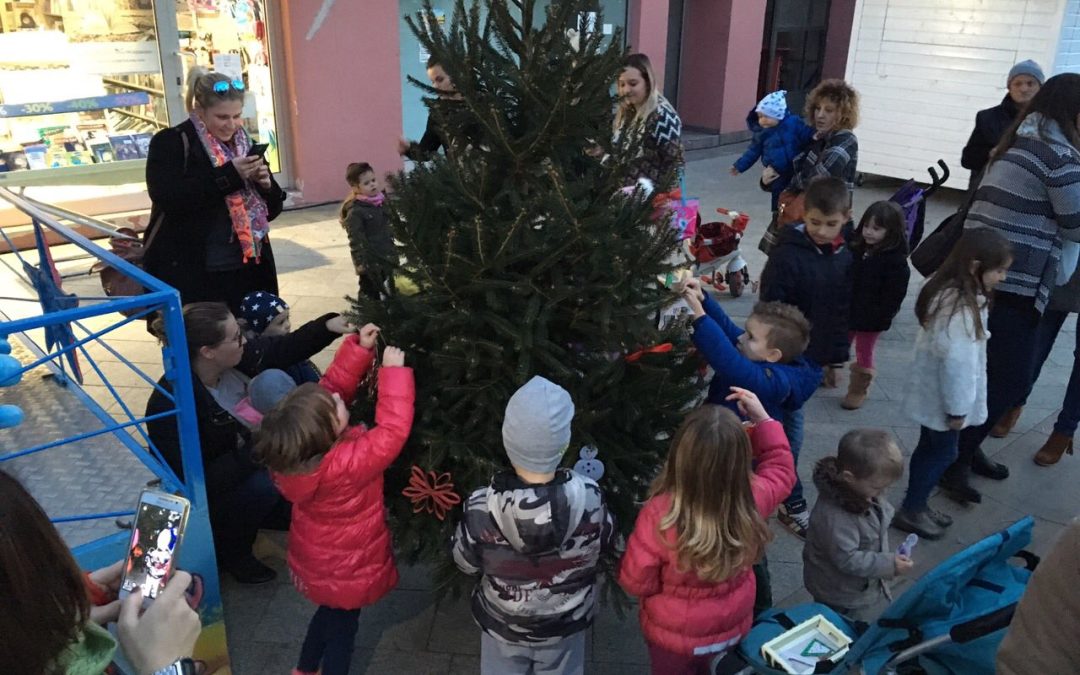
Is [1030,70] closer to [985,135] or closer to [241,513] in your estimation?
[985,135]

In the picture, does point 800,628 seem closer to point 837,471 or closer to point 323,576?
point 837,471

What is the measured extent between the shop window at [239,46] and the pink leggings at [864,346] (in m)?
6.48

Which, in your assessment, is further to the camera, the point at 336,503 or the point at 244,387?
the point at 244,387

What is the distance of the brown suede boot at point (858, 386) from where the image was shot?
18.8 feet

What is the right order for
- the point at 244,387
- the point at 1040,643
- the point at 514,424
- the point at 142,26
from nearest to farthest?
1. the point at 1040,643
2. the point at 514,424
3. the point at 244,387
4. the point at 142,26

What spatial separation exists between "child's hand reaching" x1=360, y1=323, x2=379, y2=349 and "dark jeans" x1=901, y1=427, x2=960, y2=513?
2.84m

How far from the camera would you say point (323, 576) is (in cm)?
300

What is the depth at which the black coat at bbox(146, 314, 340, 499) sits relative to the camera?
140 inches

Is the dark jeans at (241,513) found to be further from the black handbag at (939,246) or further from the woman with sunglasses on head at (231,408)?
the black handbag at (939,246)

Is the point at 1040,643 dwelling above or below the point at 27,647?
below

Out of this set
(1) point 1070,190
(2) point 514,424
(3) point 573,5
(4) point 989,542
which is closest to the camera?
(2) point 514,424

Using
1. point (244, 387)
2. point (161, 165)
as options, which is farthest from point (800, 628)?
point (161, 165)

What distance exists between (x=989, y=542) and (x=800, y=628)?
25.3 inches

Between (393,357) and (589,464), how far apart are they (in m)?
Answer: 0.77
